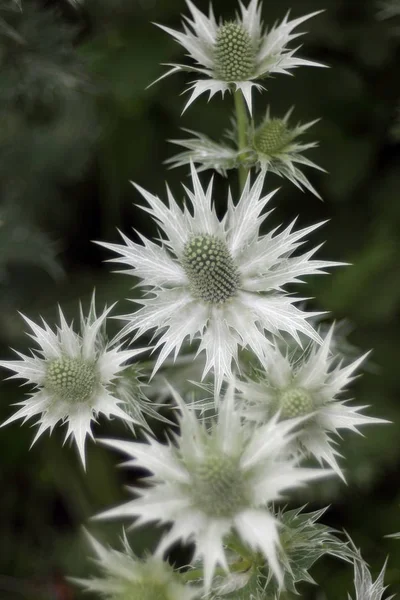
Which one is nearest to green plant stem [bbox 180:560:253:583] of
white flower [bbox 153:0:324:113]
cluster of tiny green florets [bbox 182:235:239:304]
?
cluster of tiny green florets [bbox 182:235:239:304]

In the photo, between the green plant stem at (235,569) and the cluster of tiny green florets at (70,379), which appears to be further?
the cluster of tiny green florets at (70,379)

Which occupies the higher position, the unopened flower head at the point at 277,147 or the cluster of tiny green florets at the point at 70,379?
the unopened flower head at the point at 277,147

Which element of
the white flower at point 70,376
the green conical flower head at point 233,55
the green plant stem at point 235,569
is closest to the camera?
the green plant stem at point 235,569

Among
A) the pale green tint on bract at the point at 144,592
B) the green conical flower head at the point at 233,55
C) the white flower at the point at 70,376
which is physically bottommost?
the pale green tint on bract at the point at 144,592

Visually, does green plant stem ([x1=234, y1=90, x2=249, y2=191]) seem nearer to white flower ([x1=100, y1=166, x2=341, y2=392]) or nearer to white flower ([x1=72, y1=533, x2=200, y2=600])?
white flower ([x1=100, y1=166, x2=341, y2=392])

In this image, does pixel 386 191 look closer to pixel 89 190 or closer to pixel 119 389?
pixel 89 190

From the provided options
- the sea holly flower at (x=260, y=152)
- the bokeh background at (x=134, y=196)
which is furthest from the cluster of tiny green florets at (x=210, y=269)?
the bokeh background at (x=134, y=196)

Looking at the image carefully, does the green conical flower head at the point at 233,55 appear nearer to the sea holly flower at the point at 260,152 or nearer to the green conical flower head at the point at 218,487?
the sea holly flower at the point at 260,152
